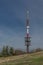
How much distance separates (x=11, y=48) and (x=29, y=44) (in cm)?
1856

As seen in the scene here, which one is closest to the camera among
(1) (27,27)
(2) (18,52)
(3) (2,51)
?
(2) (18,52)

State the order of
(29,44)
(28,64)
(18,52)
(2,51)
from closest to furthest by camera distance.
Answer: (28,64) < (18,52) < (2,51) < (29,44)

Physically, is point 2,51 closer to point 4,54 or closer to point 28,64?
point 4,54

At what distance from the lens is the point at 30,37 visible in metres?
84.4

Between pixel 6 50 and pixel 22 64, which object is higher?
pixel 6 50

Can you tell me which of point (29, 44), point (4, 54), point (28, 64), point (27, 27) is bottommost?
point (28, 64)

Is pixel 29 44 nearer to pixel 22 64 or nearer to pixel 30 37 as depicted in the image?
pixel 30 37

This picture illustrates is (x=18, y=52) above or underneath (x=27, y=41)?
underneath

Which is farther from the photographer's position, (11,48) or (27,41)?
(27,41)

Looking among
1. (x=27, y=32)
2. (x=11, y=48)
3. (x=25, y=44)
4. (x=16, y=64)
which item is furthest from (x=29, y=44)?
(x=16, y=64)

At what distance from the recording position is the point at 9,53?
69938mm

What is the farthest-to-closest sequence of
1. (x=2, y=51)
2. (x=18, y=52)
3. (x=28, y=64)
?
(x=2, y=51) < (x=18, y=52) < (x=28, y=64)

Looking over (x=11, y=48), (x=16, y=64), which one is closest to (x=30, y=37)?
(x=11, y=48)

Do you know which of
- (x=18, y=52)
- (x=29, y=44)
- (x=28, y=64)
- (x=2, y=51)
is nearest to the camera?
(x=28, y=64)
